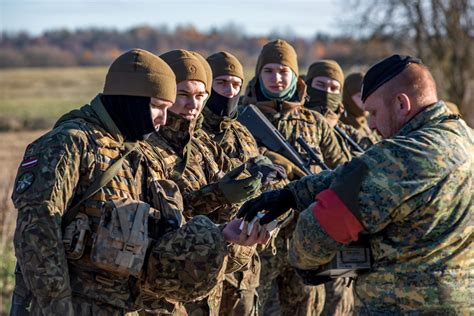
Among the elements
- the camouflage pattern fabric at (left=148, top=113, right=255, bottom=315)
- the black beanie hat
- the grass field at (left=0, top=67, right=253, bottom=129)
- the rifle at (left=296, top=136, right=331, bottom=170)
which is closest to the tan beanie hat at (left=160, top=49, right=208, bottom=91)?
the camouflage pattern fabric at (left=148, top=113, right=255, bottom=315)

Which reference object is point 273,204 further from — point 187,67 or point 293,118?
point 293,118

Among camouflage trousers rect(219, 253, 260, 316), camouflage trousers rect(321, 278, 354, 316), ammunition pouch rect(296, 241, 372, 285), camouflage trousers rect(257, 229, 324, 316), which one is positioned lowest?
camouflage trousers rect(321, 278, 354, 316)

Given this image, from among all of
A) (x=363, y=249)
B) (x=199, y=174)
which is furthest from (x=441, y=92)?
(x=363, y=249)

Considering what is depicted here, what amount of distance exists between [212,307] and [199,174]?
3.08 feet

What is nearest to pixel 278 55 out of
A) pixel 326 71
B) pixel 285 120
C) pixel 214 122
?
pixel 285 120

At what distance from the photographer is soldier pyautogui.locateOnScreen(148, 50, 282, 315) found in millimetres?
6027

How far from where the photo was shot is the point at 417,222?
4262 mm

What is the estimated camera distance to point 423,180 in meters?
4.20

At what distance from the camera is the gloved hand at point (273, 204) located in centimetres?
464

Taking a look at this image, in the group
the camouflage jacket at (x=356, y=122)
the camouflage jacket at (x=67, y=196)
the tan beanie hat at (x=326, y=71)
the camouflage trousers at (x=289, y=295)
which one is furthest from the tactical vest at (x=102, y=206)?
the camouflage jacket at (x=356, y=122)

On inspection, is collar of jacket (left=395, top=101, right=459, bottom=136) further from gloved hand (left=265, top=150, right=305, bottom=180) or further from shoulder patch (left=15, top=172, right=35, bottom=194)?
gloved hand (left=265, top=150, right=305, bottom=180)

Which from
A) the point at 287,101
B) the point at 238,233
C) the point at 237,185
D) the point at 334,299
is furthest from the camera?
the point at 334,299

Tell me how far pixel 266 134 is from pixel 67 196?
10.4 feet

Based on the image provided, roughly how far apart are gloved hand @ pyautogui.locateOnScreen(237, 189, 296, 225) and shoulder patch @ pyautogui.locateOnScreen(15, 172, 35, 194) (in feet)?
3.76
